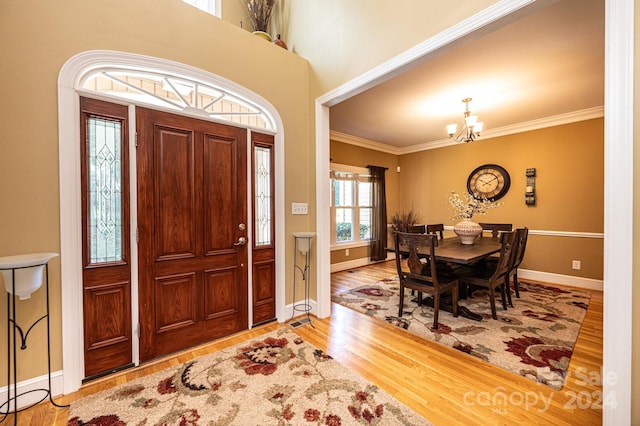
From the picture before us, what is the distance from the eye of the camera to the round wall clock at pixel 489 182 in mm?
→ 4949

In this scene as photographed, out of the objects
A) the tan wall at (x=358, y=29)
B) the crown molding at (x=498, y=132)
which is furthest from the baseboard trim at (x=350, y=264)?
the tan wall at (x=358, y=29)

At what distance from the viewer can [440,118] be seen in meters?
4.47

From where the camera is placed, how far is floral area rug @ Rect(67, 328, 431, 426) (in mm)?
1566

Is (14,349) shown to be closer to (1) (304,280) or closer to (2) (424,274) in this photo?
(1) (304,280)

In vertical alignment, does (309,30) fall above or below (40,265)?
above

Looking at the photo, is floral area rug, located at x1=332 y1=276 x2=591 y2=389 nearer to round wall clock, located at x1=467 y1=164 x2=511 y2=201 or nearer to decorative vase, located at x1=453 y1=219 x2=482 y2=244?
decorative vase, located at x1=453 y1=219 x2=482 y2=244

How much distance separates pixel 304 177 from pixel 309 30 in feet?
5.82

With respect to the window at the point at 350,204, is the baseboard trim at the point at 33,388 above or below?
below

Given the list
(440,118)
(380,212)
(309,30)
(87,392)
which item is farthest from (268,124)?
(380,212)

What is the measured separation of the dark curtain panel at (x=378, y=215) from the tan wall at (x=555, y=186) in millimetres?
1664

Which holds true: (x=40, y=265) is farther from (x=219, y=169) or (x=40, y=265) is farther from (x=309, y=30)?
(x=309, y=30)

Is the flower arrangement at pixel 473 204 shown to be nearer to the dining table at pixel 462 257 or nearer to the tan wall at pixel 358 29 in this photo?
the dining table at pixel 462 257

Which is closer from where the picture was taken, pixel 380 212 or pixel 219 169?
pixel 219 169

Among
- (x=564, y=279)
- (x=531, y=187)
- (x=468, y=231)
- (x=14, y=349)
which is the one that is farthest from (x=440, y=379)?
(x=531, y=187)
